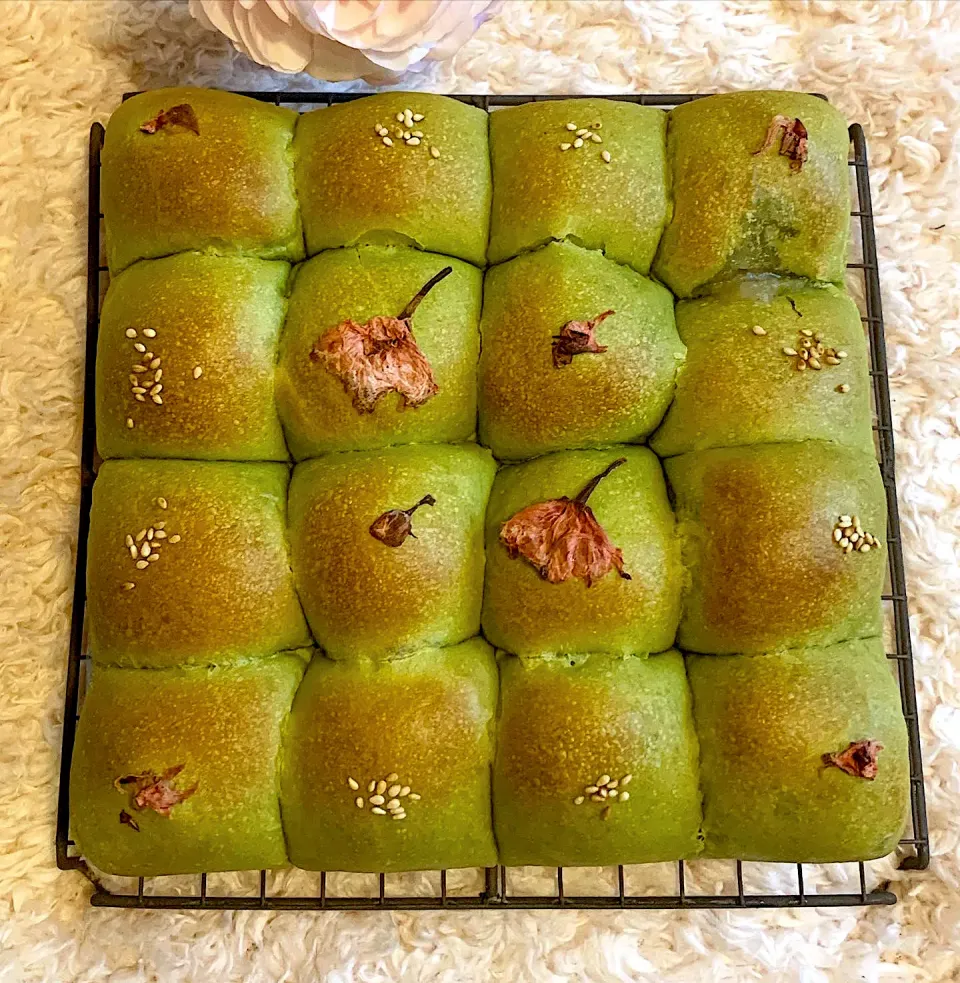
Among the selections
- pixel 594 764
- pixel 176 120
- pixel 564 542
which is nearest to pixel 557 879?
pixel 594 764

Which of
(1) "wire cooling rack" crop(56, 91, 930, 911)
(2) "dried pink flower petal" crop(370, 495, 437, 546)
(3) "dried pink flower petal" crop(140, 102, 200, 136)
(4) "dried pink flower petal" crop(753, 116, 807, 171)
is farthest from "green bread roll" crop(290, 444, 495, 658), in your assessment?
(4) "dried pink flower petal" crop(753, 116, 807, 171)

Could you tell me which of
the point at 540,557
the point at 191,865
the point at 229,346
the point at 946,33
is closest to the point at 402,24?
the point at 229,346

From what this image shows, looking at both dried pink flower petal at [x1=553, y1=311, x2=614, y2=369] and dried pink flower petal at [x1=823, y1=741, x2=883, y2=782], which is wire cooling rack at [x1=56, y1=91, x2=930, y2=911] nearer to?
dried pink flower petal at [x1=823, y1=741, x2=883, y2=782]

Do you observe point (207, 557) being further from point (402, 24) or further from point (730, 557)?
point (402, 24)

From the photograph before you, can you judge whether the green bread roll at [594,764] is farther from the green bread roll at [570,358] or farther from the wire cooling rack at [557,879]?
the green bread roll at [570,358]

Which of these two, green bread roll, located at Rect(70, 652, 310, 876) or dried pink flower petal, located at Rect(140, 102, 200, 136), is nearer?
green bread roll, located at Rect(70, 652, 310, 876)

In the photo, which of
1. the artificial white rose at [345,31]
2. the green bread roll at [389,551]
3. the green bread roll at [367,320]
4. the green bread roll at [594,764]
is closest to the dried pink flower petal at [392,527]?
the green bread roll at [389,551]
